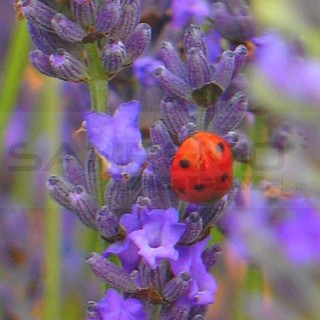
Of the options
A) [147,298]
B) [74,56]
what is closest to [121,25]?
[74,56]

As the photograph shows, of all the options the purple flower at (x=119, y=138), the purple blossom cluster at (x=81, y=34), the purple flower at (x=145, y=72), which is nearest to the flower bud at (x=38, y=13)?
the purple blossom cluster at (x=81, y=34)

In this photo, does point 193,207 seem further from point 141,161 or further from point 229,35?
point 229,35

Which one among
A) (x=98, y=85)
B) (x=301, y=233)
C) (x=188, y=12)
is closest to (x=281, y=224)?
(x=301, y=233)

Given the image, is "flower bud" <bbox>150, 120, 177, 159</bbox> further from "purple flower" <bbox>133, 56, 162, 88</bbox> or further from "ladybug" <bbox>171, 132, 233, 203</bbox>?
"purple flower" <bbox>133, 56, 162, 88</bbox>

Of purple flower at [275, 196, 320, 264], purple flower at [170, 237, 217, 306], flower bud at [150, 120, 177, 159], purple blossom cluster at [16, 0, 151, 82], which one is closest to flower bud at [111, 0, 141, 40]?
purple blossom cluster at [16, 0, 151, 82]

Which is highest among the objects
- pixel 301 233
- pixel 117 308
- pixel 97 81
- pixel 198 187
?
pixel 97 81

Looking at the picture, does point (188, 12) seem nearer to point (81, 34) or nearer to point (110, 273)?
point (81, 34)
